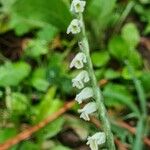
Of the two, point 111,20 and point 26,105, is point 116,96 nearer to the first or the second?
point 26,105

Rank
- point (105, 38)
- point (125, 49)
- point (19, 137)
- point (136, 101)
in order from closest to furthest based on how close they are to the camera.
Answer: point (19, 137), point (136, 101), point (125, 49), point (105, 38)

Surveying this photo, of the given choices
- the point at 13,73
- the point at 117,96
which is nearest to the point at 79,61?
the point at 117,96

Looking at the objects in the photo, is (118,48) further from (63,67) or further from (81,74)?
(81,74)

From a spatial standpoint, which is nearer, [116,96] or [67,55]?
[116,96]

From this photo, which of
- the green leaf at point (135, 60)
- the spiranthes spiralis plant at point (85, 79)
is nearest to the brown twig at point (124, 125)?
the green leaf at point (135, 60)

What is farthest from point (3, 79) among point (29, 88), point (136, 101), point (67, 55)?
point (136, 101)

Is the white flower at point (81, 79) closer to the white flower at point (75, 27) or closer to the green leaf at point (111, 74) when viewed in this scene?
the white flower at point (75, 27)

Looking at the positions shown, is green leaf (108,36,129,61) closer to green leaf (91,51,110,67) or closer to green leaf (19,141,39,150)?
green leaf (91,51,110,67)
